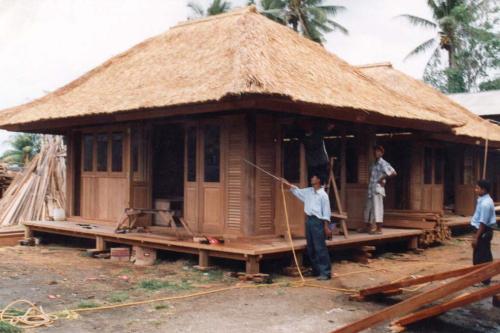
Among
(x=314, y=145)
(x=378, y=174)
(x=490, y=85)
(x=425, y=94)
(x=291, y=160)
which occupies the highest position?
(x=490, y=85)

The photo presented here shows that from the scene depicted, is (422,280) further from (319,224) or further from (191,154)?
(191,154)

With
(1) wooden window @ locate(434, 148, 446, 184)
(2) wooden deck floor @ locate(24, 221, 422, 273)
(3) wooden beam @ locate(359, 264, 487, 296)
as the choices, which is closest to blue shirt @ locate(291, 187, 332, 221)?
(2) wooden deck floor @ locate(24, 221, 422, 273)

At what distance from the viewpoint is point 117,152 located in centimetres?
1257

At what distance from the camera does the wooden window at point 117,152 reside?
40.9ft

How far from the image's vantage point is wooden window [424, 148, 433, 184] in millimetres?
14930

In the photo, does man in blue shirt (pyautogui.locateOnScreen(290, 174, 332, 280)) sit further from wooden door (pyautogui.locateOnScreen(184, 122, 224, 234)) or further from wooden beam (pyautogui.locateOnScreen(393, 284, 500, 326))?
wooden beam (pyautogui.locateOnScreen(393, 284, 500, 326))

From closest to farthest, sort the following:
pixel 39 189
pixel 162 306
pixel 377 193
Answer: pixel 162 306, pixel 377 193, pixel 39 189

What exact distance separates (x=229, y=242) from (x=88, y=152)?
496 cm

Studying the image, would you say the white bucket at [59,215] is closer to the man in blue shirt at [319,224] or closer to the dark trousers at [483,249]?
the man in blue shirt at [319,224]

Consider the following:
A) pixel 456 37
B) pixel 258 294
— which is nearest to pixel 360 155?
pixel 258 294

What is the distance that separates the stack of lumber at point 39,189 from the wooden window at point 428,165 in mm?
9201

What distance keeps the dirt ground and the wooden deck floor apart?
0.32m

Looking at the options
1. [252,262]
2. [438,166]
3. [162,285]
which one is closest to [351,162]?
[438,166]

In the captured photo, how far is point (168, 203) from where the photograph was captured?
39.3 feet
